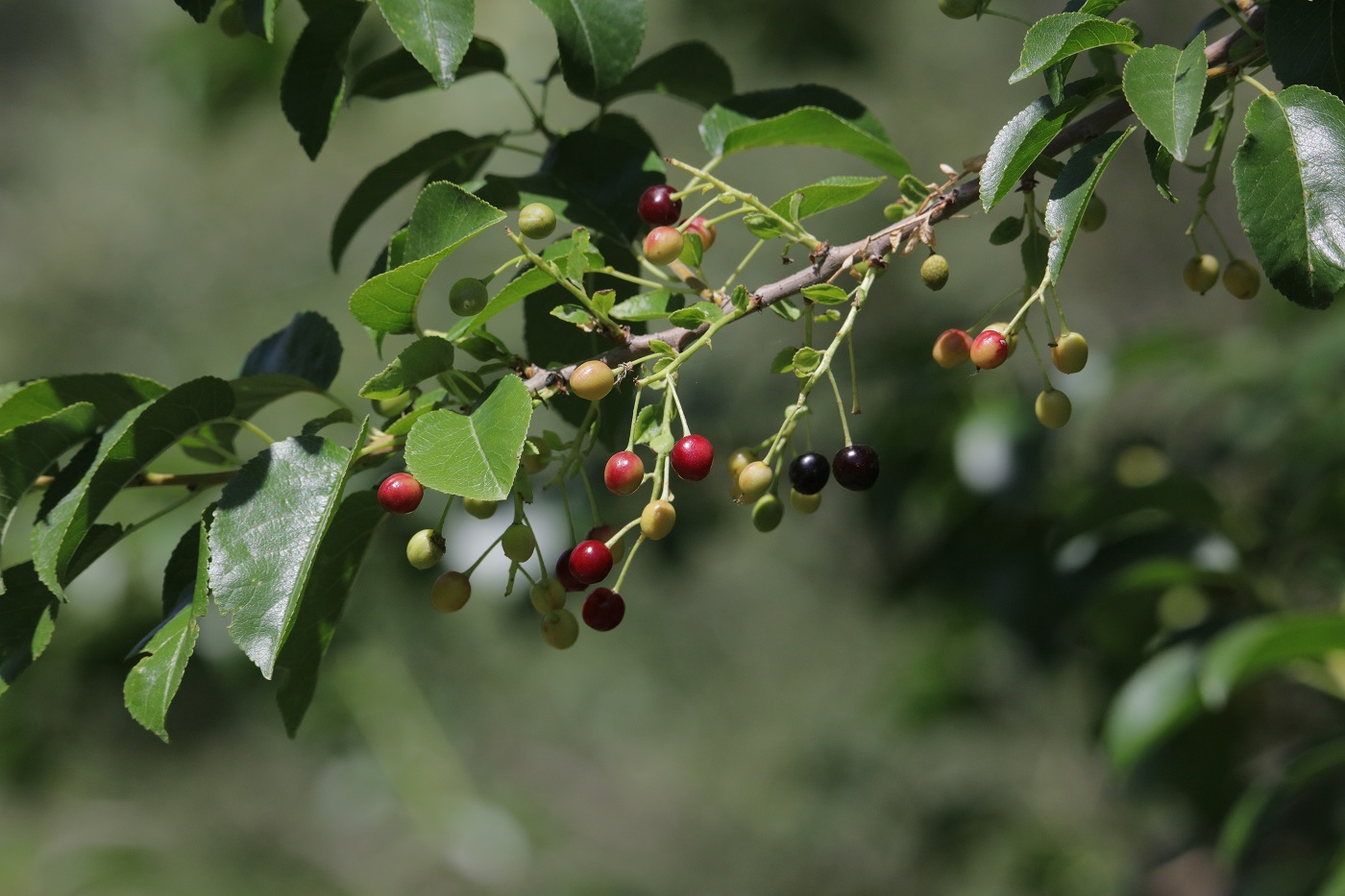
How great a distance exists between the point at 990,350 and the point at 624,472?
25 cm

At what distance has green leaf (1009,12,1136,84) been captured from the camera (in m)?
0.64

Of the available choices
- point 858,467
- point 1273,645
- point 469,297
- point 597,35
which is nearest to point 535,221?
point 469,297

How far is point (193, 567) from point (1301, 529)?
151cm

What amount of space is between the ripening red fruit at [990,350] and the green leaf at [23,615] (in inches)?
24.1

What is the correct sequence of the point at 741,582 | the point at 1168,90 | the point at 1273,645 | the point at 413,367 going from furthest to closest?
the point at 741,582 → the point at 1273,645 → the point at 413,367 → the point at 1168,90

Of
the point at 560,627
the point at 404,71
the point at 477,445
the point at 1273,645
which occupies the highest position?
the point at 404,71

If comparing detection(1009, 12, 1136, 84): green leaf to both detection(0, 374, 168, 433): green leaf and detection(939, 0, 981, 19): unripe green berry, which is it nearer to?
detection(939, 0, 981, 19): unripe green berry

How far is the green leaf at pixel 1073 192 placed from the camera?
2.12ft

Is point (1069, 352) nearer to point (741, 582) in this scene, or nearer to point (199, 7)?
point (199, 7)

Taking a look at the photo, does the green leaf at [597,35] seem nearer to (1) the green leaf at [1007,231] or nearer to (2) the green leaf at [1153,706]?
(1) the green leaf at [1007,231]

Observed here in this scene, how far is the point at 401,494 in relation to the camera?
71 cm

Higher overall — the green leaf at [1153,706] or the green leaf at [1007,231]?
the green leaf at [1007,231]

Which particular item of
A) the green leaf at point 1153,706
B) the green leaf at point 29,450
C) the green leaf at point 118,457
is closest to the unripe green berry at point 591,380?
the green leaf at point 118,457

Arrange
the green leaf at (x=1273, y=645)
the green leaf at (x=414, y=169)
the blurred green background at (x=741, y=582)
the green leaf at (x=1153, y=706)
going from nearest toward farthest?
the green leaf at (x=414, y=169) → the green leaf at (x=1273, y=645) → the green leaf at (x=1153, y=706) → the blurred green background at (x=741, y=582)
